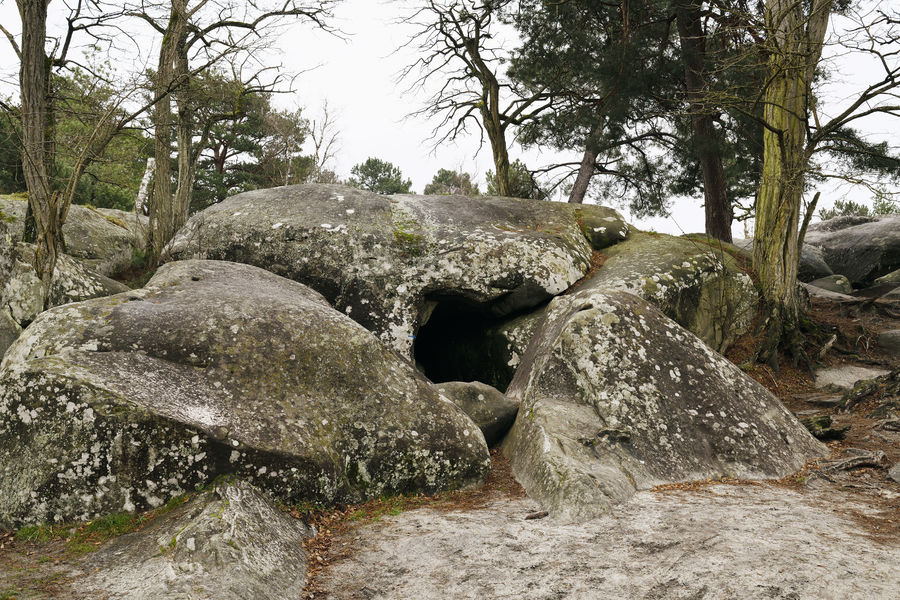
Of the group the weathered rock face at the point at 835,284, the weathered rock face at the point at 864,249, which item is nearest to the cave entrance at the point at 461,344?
the weathered rock face at the point at 835,284

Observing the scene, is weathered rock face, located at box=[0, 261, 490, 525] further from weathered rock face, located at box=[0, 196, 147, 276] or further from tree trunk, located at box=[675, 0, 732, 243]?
tree trunk, located at box=[675, 0, 732, 243]

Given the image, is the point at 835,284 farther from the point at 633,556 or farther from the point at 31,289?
the point at 31,289

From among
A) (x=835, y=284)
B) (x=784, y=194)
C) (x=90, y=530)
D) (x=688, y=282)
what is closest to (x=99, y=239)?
(x=90, y=530)

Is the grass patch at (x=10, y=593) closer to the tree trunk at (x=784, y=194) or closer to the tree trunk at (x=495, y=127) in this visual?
the tree trunk at (x=784, y=194)

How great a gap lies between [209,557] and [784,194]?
419 inches

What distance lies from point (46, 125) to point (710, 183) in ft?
43.5

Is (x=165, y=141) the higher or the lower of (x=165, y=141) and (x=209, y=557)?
the higher

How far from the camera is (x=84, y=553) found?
3867 millimetres

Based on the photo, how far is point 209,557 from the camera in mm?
3574

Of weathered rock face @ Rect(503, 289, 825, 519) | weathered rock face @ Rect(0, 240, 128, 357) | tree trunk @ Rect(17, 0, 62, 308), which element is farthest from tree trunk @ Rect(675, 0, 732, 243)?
weathered rock face @ Rect(0, 240, 128, 357)

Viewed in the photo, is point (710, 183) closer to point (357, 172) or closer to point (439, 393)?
point (439, 393)

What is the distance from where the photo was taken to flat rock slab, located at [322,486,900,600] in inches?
131

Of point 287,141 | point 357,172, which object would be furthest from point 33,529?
point 357,172

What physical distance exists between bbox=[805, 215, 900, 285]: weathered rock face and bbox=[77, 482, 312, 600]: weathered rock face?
19.5m
